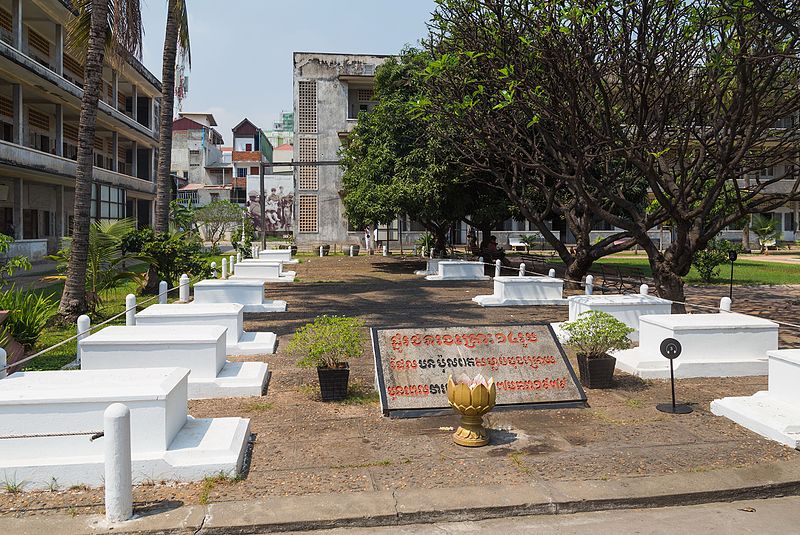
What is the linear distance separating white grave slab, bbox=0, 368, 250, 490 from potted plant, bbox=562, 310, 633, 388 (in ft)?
16.7

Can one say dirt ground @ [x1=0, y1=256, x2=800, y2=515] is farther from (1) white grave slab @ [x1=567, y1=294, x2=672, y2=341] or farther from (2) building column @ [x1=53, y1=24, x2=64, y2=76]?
(2) building column @ [x1=53, y1=24, x2=64, y2=76]

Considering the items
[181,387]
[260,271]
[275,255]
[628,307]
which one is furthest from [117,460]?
[275,255]

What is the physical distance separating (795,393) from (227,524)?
634 centimetres

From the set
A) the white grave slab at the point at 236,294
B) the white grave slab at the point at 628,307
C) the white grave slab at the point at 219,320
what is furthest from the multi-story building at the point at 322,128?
the white grave slab at the point at 219,320

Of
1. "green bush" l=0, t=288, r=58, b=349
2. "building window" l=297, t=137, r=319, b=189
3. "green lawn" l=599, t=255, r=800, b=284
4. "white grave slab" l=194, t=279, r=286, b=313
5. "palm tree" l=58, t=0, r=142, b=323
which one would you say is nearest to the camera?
"green bush" l=0, t=288, r=58, b=349

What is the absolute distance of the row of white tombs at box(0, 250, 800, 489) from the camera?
583cm

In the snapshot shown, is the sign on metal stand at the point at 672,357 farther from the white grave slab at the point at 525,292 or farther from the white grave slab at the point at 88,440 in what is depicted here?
the white grave slab at the point at 525,292

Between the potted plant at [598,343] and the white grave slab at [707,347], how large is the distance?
1.06 metres

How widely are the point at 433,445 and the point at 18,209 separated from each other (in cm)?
2842

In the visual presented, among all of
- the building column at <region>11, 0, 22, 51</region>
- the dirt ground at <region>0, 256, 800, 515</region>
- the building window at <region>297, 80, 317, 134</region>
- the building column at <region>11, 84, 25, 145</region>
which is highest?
the building window at <region>297, 80, 317, 134</region>

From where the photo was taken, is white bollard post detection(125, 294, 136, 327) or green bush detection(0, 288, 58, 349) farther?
white bollard post detection(125, 294, 136, 327)

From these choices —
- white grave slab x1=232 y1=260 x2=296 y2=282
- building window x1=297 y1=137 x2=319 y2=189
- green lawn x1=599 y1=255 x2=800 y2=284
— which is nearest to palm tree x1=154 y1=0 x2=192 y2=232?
white grave slab x1=232 y1=260 x2=296 y2=282

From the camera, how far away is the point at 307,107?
5547 centimetres

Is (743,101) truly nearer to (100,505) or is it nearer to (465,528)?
(465,528)
